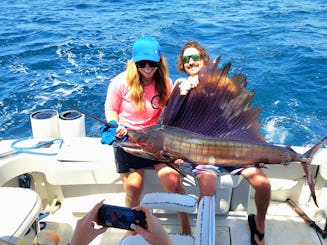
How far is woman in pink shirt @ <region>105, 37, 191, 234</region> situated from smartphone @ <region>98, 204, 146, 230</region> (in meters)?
0.87

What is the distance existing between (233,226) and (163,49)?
5310 mm

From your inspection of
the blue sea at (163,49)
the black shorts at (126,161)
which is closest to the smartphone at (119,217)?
the black shorts at (126,161)

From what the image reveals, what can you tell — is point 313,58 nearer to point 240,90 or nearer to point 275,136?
point 275,136

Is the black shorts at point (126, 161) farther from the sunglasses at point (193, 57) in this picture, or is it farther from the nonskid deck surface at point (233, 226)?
the sunglasses at point (193, 57)

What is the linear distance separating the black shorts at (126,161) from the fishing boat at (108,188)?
0.09 metres

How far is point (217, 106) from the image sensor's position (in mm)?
1992

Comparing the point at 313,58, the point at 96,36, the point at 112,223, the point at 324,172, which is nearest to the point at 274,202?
the point at 324,172

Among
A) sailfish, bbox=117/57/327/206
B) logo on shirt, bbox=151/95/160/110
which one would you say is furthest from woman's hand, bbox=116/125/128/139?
logo on shirt, bbox=151/95/160/110

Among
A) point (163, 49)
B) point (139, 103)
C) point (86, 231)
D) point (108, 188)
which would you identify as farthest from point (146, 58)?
point (163, 49)

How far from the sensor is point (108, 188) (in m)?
2.50

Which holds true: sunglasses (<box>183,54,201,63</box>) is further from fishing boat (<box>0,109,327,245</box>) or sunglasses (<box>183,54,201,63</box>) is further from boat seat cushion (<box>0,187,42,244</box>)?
boat seat cushion (<box>0,187,42,244</box>)

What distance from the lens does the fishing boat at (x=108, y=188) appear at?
2.26m

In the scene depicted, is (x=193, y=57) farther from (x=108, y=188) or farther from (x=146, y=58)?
(x=108, y=188)

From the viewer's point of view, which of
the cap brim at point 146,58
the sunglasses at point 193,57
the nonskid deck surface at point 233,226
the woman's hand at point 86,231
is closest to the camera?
the woman's hand at point 86,231
